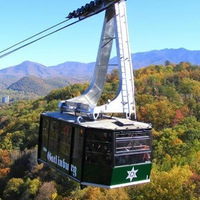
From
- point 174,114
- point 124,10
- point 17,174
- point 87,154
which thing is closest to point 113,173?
point 87,154

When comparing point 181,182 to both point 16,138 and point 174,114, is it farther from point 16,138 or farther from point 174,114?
point 16,138

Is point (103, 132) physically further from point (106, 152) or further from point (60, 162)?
point (60, 162)

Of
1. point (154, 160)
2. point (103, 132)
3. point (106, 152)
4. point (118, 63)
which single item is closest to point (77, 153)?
point (106, 152)

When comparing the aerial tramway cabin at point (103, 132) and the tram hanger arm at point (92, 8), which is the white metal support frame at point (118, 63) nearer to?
the aerial tramway cabin at point (103, 132)

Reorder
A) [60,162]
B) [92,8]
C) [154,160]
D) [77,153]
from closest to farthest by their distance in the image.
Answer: [77,153]
[92,8]
[60,162]
[154,160]

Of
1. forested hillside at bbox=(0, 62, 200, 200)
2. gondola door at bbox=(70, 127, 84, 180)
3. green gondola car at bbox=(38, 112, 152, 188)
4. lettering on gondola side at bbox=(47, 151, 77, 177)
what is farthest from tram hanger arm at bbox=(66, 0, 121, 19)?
lettering on gondola side at bbox=(47, 151, 77, 177)

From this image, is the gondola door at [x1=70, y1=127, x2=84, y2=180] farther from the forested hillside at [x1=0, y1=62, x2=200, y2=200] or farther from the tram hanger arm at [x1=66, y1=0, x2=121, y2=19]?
the tram hanger arm at [x1=66, y1=0, x2=121, y2=19]

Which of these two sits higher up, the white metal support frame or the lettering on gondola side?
the white metal support frame
